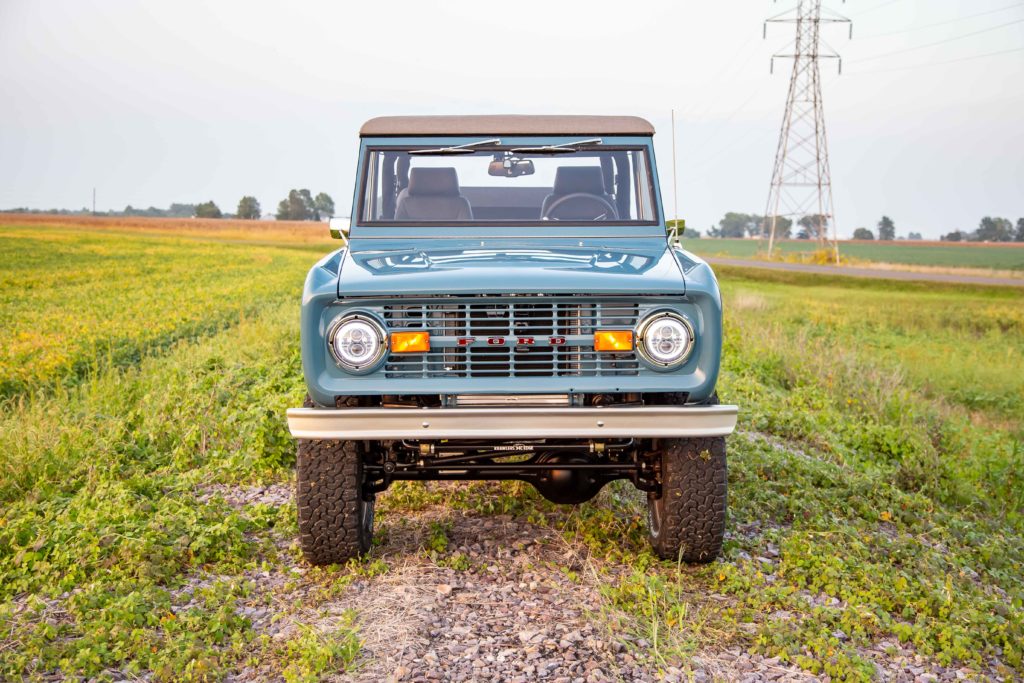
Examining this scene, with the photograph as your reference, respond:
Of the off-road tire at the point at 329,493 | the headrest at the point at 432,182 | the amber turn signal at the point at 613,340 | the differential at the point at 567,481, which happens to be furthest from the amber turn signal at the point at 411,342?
the headrest at the point at 432,182

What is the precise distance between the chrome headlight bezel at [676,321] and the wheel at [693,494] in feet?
1.71

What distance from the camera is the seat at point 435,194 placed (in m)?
5.66

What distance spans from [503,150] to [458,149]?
0.89ft

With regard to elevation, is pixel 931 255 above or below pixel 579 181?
above

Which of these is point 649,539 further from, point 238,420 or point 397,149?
point 238,420

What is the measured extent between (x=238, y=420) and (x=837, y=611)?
5.38 m

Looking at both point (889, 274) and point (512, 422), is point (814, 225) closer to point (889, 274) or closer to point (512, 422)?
point (889, 274)

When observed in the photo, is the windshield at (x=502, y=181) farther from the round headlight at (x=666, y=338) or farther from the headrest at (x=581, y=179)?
the round headlight at (x=666, y=338)

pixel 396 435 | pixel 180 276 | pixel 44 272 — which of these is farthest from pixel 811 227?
pixel 396 435

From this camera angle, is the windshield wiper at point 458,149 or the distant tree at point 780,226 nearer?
the windshield wiper at point 458,149

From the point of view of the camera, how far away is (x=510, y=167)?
5734 millimetres

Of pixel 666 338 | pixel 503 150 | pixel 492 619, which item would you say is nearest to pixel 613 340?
pixel 666 338

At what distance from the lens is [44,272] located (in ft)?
61.9

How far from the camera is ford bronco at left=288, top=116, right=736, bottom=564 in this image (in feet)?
13.5
